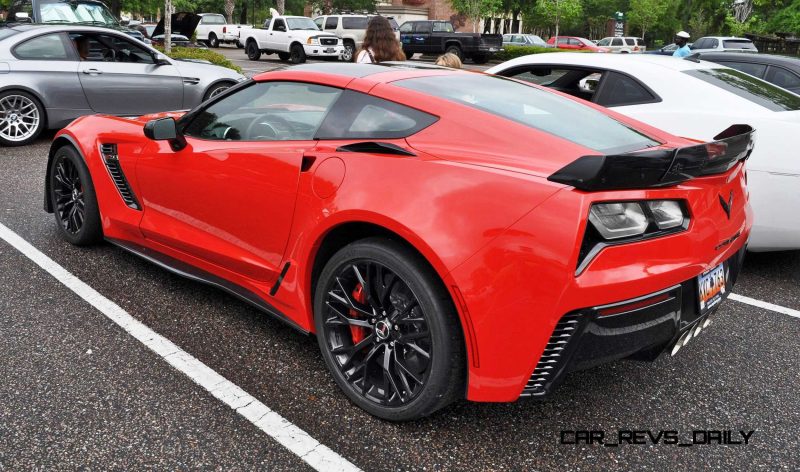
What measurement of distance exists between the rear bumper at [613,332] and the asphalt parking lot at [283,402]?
0.41 meters

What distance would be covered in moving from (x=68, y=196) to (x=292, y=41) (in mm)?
22725

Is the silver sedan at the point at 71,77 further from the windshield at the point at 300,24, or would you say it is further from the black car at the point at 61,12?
the windshield at the point at 300,24

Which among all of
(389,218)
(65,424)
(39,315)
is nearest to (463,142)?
(389,218)

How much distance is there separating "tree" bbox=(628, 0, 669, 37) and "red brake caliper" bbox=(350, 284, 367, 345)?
65.9m

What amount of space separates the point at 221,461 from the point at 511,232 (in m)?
1.35

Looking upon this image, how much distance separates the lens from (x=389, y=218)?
8.54 feet

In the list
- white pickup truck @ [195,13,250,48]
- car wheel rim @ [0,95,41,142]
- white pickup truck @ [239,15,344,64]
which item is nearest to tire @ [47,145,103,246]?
car wheel rim @ [0,95,41,142]

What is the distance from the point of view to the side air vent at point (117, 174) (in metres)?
4.12

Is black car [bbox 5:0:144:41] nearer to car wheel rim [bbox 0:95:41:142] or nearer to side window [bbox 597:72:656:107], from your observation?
car wheel rim [bbox 0:95:41:142]

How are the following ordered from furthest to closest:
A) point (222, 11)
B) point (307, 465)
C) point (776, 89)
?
point (222, 11)
point (776, 89)
point (307, 465)

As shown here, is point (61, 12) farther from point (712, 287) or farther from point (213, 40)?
point (213, 40)

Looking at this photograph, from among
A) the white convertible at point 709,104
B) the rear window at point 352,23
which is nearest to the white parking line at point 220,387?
the white convertible at point 709,104

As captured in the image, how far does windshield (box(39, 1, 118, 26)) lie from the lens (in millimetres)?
13000

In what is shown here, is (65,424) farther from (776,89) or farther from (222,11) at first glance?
(222,11)
